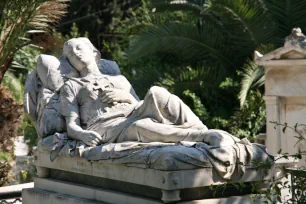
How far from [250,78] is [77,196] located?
22.2ft

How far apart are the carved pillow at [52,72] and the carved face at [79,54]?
0.31ft

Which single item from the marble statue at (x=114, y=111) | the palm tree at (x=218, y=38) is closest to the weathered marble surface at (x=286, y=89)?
the palm tree at (x=218, y=38)

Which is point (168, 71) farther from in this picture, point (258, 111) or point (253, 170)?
point (253, 170)

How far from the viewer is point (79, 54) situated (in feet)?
29.5

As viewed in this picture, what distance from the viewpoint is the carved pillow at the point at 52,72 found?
904cm

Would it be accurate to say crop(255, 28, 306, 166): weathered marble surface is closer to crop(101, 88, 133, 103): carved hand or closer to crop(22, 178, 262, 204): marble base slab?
crop(101, 88, 133, 103): carved hand

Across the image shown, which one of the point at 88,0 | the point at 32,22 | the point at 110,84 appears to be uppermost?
the point at 88,0

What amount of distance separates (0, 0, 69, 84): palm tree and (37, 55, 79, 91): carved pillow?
12.2ft

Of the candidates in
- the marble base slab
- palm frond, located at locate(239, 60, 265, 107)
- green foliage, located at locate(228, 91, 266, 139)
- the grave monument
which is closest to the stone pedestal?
palm frond, located at locate(239, 60, 265, 107)

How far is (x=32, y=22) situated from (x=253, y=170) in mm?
6468

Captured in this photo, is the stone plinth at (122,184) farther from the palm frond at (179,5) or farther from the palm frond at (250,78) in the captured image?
the palm frond at (179,5)

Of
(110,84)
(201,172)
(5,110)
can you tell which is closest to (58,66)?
(110,84)

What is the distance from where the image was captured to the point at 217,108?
15.8 meters

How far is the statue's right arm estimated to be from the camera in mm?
8242
